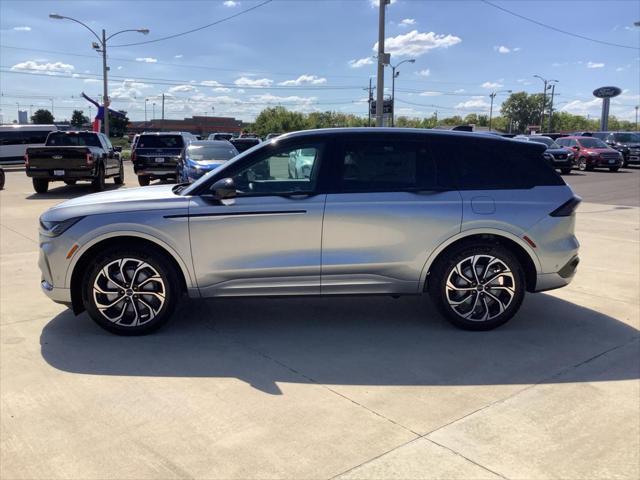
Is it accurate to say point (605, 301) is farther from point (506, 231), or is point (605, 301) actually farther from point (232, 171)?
point (232, 171)

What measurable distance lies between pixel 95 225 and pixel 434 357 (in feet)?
9.66

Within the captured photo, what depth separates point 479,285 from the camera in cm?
483

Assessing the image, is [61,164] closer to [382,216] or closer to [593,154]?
[382,216]

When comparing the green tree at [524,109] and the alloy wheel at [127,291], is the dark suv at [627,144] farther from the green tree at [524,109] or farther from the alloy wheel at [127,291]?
the green tree at [524,109]

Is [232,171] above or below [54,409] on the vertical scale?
above

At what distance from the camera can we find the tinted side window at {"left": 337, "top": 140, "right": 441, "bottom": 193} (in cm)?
480

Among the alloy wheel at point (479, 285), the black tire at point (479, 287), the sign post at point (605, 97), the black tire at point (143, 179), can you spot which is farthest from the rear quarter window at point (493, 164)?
the sign post at point (605, 97)

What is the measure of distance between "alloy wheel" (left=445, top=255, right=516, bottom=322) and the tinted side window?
76 centimetres

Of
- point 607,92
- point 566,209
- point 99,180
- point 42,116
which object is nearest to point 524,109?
point 607,92

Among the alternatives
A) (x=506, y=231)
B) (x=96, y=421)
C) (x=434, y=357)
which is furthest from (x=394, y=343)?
(x=96, y=421)

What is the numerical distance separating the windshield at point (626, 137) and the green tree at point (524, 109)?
111 metres

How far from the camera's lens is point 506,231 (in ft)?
15.7

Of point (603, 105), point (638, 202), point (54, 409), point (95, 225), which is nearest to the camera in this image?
point (54, 409)

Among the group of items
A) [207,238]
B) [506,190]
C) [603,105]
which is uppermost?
[603,105]
